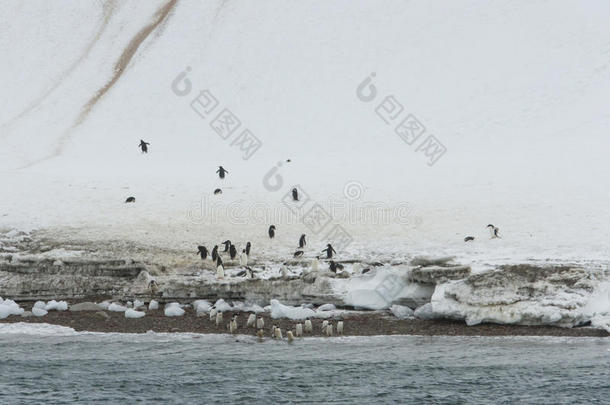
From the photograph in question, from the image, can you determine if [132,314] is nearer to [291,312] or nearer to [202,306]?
[202,306]

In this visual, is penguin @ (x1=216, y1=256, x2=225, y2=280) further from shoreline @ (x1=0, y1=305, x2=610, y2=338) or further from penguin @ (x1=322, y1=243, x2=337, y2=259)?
penguin @ (x1=322, y1=243, x2=337, y2=259)

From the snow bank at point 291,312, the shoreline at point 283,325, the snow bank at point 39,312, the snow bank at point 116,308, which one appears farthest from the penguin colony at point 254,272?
the snow bank at point 39,312

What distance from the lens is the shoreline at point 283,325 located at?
24031 mm

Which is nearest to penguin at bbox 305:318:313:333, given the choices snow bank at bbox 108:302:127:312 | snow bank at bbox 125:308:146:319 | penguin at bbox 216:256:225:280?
penguin at bbox 216:256:225:280

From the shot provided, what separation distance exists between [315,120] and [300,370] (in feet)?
87.0

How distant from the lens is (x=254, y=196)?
35.6 meters

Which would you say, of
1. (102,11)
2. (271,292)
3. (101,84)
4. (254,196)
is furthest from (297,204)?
(102,11)

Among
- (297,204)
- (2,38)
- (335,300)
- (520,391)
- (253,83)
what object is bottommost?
(520,391)

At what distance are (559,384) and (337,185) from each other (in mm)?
18594

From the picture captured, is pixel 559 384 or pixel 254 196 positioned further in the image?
pixel 254 196

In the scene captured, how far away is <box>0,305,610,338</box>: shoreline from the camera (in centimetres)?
2403

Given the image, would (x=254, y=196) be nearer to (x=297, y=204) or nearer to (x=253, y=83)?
(x=297, y=204)

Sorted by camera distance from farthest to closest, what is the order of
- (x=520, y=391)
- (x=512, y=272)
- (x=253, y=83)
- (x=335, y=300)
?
1. (x=253, y=83)
2. (x=335, y=300)
3. (x=512, y=272)
4. (x=520, y=391)

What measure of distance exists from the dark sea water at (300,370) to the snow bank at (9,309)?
1.64 meters
